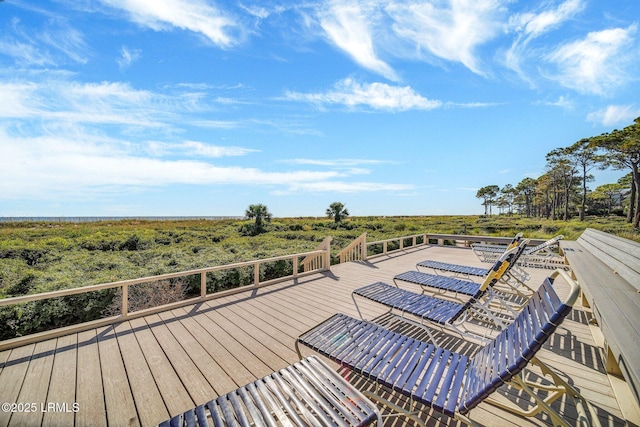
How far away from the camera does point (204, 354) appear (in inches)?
113

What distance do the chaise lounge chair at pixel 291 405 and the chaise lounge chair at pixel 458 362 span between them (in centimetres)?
30

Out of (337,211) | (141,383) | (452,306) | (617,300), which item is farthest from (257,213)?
(617,300)

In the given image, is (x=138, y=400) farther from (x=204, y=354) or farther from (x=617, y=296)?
(x=617, y=296)

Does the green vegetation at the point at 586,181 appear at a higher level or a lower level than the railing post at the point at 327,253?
higher

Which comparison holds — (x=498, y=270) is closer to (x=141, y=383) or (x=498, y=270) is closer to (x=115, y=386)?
(x=141, y=383)

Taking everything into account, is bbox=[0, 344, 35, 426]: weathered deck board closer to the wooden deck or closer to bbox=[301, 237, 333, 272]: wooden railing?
the wooden deck

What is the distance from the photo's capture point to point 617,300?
7.43ft

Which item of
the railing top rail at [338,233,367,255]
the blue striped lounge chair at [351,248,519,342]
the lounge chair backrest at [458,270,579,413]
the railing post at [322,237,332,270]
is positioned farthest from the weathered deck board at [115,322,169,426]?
the railing top rail at [338,233,367,255]

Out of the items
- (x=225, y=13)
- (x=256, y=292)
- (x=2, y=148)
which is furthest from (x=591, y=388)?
(x=225, y=13)

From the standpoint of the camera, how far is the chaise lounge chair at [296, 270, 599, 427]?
1.42 meters

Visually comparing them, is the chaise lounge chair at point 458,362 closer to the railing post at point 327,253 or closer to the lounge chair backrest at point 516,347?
the lounge chair backrest at point 516,347

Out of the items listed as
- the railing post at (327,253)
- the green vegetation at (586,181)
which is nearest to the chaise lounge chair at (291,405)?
the railing post at (327,253)

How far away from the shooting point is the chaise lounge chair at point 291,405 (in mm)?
1320

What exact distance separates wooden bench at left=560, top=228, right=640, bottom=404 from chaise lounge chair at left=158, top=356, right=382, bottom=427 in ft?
4.19
